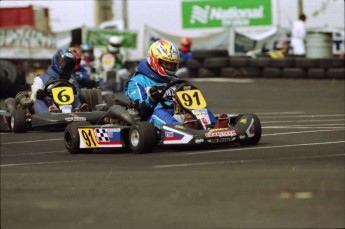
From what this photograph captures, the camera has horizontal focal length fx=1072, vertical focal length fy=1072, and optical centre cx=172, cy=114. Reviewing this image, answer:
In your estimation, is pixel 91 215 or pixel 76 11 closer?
pixel 91 215

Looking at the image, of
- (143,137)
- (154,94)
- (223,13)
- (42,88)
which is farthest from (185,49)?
(143,137)

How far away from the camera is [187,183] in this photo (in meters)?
7.09

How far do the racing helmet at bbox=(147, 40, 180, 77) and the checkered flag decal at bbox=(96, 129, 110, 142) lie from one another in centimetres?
87

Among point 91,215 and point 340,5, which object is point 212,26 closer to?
point 340,5

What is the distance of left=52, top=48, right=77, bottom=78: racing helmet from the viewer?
1283 centimetres

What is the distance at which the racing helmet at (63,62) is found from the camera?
42.1 ft

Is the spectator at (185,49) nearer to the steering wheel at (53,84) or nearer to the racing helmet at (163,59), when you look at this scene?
the steering wheel at (53,84)

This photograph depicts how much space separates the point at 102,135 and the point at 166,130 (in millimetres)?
703

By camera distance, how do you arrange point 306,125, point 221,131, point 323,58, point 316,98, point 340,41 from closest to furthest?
point 221,131 < point 306,125 < point 316,98 < point 323,58 < point 340,41

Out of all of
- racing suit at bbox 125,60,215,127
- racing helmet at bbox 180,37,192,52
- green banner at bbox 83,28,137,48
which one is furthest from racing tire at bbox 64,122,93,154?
green banner at bbox 83,28,137,48

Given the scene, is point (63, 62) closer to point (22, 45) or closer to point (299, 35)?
point (22, 45)

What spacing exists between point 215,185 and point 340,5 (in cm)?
2133

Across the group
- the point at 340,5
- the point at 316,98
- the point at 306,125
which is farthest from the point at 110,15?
the point at 306,125

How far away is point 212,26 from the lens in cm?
2894
